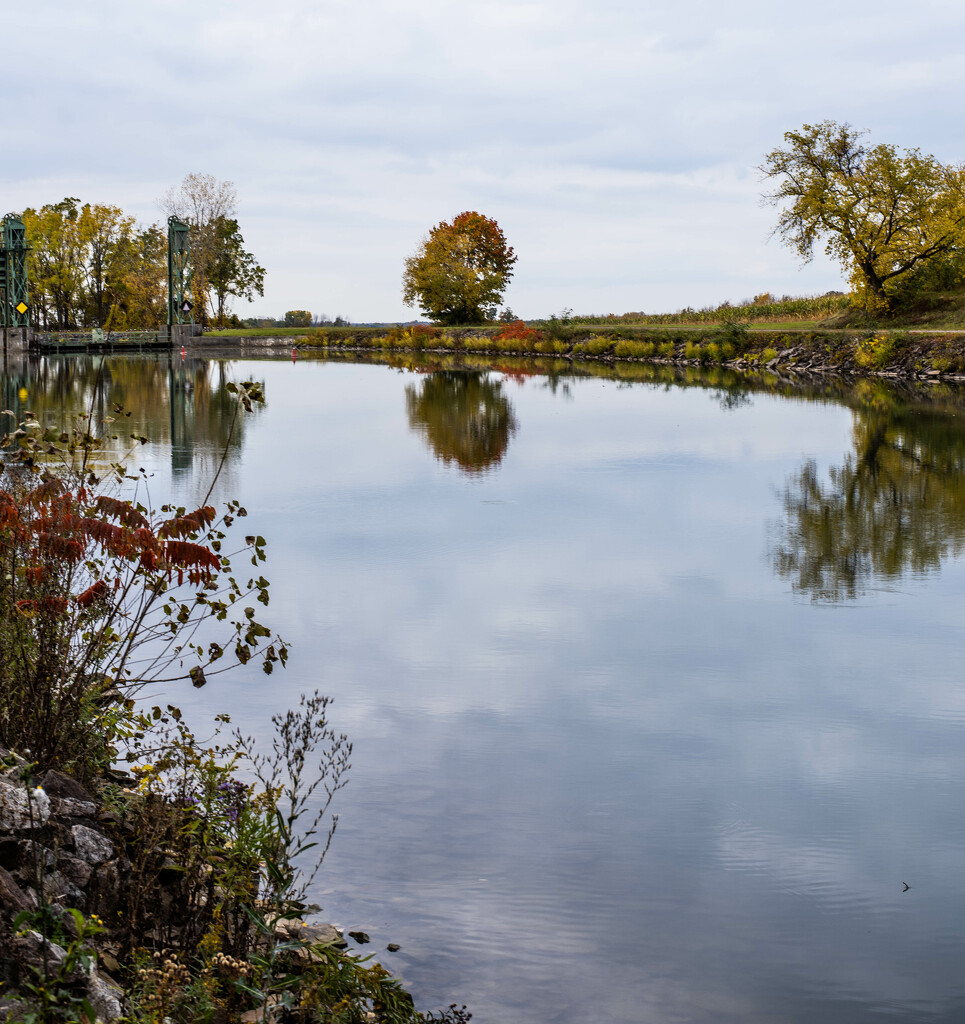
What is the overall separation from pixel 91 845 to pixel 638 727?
3.74 metres

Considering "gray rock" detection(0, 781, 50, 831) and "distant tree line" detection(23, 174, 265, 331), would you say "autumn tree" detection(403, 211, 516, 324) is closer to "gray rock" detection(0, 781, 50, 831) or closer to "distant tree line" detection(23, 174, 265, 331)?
"distant tree line" detection(23, 174, 265, 331)

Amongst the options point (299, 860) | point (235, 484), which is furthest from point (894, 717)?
point (235, 484)

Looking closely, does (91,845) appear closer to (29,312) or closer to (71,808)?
(71,808)

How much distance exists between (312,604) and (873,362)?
36.3 meters

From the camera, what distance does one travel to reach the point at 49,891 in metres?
3.97

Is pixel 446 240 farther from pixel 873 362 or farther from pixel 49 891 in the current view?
pixel 49 891

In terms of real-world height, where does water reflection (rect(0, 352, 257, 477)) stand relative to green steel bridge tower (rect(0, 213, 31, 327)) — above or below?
below

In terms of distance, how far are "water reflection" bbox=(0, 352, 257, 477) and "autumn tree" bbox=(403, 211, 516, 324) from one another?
96.6 feet

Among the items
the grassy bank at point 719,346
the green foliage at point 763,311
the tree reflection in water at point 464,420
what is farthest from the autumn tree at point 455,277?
the tree reflection in water at point 464,420

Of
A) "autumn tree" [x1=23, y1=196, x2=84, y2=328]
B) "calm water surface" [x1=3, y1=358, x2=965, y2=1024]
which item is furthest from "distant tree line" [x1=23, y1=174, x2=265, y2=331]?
"calm water surface" [x1=3, y1=358, x2=965, y2=1024]

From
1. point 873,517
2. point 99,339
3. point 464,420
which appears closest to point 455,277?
point 99,339

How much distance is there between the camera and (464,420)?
26.0m

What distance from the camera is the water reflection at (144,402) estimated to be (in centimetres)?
1989

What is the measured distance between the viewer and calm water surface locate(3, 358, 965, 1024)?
4.68 m
